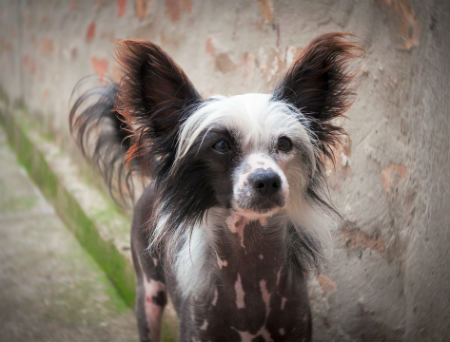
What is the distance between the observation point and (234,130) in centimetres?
181

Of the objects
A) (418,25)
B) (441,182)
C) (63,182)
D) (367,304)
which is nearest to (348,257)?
(367,304)

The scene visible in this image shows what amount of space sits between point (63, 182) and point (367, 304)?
354 centimetres

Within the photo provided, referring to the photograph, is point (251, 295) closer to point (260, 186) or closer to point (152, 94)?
point (260, 186)

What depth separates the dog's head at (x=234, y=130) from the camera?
5.90 feet

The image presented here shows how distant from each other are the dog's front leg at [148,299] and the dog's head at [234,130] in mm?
913

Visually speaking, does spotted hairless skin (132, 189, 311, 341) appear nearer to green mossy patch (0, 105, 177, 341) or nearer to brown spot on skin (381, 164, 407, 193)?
brown spot on skin (381, 164, 407, 193)

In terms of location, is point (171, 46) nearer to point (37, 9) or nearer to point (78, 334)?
point (78, 334)

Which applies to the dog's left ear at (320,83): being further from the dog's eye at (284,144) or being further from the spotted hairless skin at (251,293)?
the spotted hairless skin at (251,293)

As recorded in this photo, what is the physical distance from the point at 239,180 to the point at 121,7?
2832mm

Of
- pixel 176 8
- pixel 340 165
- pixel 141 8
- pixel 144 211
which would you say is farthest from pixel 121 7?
pixel 340 165

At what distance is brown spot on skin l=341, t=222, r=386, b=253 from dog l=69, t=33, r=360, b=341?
1.08ft

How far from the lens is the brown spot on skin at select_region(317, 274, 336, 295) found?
255cm

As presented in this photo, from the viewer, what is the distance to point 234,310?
6.69 ft

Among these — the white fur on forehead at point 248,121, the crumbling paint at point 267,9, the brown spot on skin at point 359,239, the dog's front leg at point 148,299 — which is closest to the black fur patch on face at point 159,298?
the dog's front leg at point 148,299
